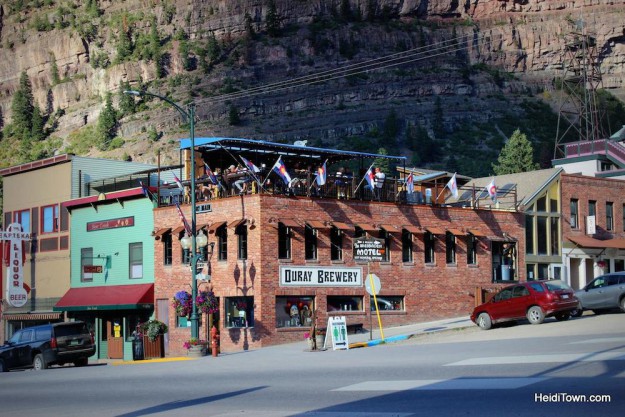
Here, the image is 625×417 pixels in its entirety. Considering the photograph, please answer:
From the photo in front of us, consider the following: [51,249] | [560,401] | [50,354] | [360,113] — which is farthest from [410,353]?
[360,113]

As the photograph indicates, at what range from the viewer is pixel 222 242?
40531 millimetres

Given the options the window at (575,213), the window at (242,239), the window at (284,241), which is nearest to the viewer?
the window at (284,241)

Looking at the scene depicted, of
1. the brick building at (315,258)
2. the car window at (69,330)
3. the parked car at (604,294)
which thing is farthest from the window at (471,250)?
the car window at (69,330)

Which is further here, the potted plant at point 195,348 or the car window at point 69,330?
the potted plant at point 195,348

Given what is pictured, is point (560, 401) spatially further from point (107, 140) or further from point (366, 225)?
point (107, 140)

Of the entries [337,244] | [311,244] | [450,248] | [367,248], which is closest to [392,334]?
[367,248]

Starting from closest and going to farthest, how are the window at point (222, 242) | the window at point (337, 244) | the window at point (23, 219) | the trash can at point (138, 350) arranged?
1. the trash can at point (138, 350)
2. the window at point (222, 242)
3. the window at point (337, 244)
4. the window at point (23, 219)

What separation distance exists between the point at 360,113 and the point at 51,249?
138150mm

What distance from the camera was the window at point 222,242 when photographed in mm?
40312

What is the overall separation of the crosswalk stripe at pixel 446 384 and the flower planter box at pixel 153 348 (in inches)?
758

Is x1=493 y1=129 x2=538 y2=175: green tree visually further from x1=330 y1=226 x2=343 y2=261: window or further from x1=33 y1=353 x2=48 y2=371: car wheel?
x1=33 y1=353 x2=48 y2=371: car wheel

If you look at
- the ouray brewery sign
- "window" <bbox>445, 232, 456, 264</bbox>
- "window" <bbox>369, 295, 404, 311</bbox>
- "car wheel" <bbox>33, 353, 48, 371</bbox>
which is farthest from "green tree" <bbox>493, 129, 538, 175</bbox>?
"car wheel" <bbox>33, 353, 48, 371</bbox>

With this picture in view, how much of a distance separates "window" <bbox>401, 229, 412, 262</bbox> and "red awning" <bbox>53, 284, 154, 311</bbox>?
11.4 metres

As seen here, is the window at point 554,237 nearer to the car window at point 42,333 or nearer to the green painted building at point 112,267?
the green painted building at point 112,267
